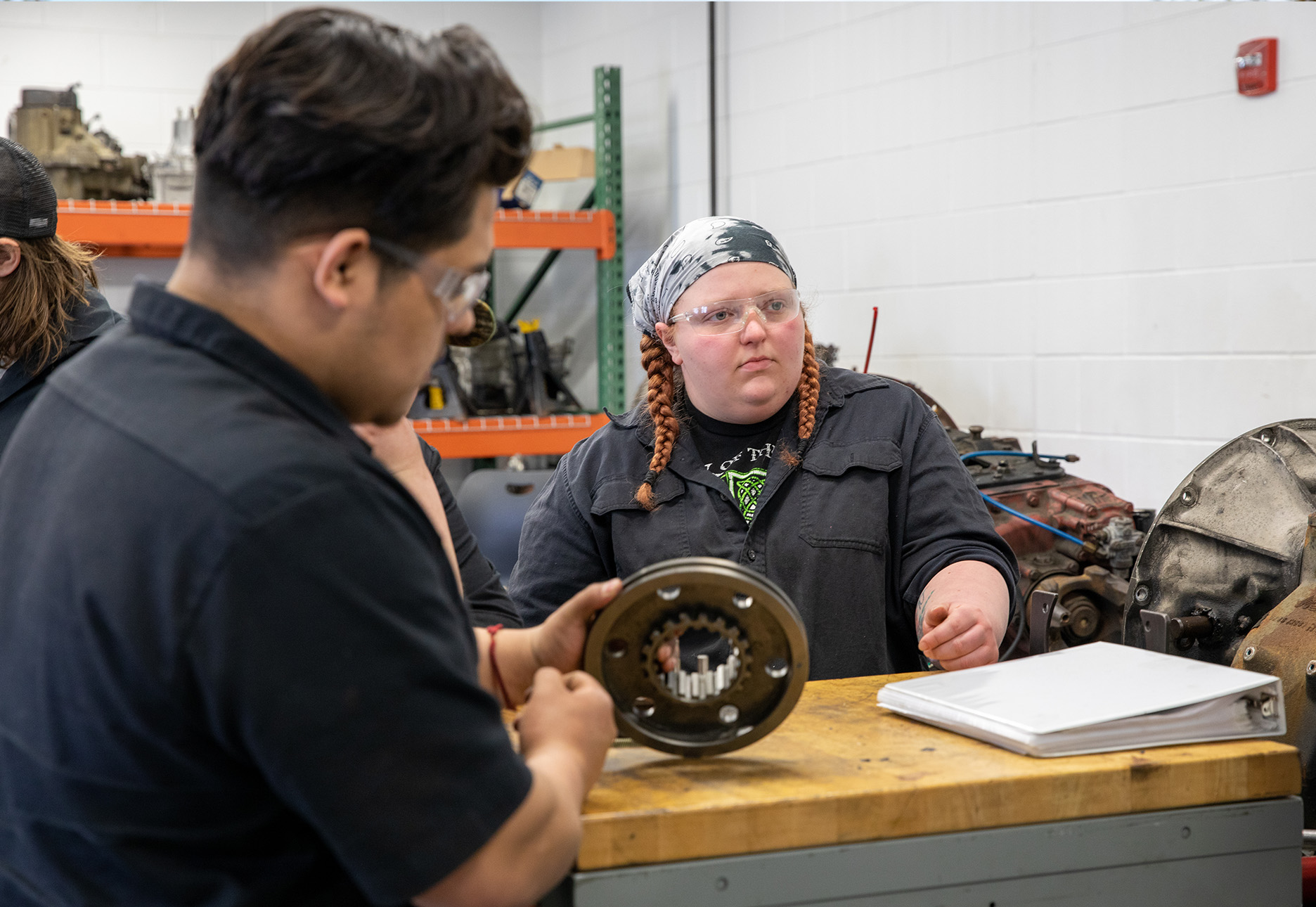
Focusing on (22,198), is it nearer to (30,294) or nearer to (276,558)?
(30,294)

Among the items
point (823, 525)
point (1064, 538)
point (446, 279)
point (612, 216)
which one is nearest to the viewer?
point (446, 279)

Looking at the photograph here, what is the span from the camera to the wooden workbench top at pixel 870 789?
99cm

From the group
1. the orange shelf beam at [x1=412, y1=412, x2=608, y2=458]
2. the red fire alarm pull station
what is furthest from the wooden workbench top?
the orange shelf beam at [x1=412, y1=412, x2=608, y2=458]

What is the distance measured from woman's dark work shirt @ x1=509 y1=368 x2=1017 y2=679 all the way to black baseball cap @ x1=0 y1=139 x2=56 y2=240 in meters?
1.05

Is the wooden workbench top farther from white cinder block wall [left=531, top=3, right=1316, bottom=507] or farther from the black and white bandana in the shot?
white cinder block wall [left=531, top=3, right=1316, bottom=507]

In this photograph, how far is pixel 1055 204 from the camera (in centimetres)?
338

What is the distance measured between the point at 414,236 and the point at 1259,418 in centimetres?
254

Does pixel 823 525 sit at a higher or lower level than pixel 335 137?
lower

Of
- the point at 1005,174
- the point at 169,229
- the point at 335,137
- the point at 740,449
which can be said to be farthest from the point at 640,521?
the point at 169,229

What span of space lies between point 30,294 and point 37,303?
0.06 ft

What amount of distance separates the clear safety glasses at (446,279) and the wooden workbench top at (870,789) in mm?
405

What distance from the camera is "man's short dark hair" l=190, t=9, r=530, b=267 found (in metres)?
0.81

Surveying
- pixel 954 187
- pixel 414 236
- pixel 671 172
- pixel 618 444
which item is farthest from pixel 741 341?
pixel 671 172

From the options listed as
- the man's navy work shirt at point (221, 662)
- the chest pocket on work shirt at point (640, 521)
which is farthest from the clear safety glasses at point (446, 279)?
the chest pocket on work shirt at point (640, 521)
